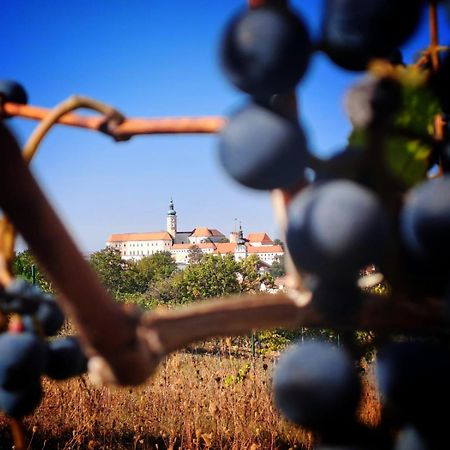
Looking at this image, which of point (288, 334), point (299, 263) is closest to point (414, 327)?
point (299, 263)

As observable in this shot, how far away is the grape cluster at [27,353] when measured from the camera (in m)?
0.45

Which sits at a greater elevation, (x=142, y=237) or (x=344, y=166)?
(x=142, y=237)

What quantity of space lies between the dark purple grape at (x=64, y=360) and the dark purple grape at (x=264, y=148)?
32cm

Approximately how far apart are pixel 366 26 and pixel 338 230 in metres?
0.14

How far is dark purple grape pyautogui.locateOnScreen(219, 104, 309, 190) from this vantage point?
1.03 feet

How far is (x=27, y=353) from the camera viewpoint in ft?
1.61

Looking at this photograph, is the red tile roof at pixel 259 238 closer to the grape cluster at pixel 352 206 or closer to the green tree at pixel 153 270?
the green tree at pixel 153 270

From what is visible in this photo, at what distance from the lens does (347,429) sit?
33 cm

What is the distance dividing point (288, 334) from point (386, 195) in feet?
29.9

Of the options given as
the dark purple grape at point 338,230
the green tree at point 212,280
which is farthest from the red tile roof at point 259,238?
the dark purple grape at point 338,230

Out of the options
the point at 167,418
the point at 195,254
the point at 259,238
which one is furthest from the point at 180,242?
the point at 167,418

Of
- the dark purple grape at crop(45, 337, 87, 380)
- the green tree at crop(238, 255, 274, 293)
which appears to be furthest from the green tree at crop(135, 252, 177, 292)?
the dark purple grape at crop(45, 337, 87, 380)

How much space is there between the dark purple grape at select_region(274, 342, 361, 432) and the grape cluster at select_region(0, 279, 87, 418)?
0.23 m

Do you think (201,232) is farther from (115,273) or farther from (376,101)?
(376,101)
